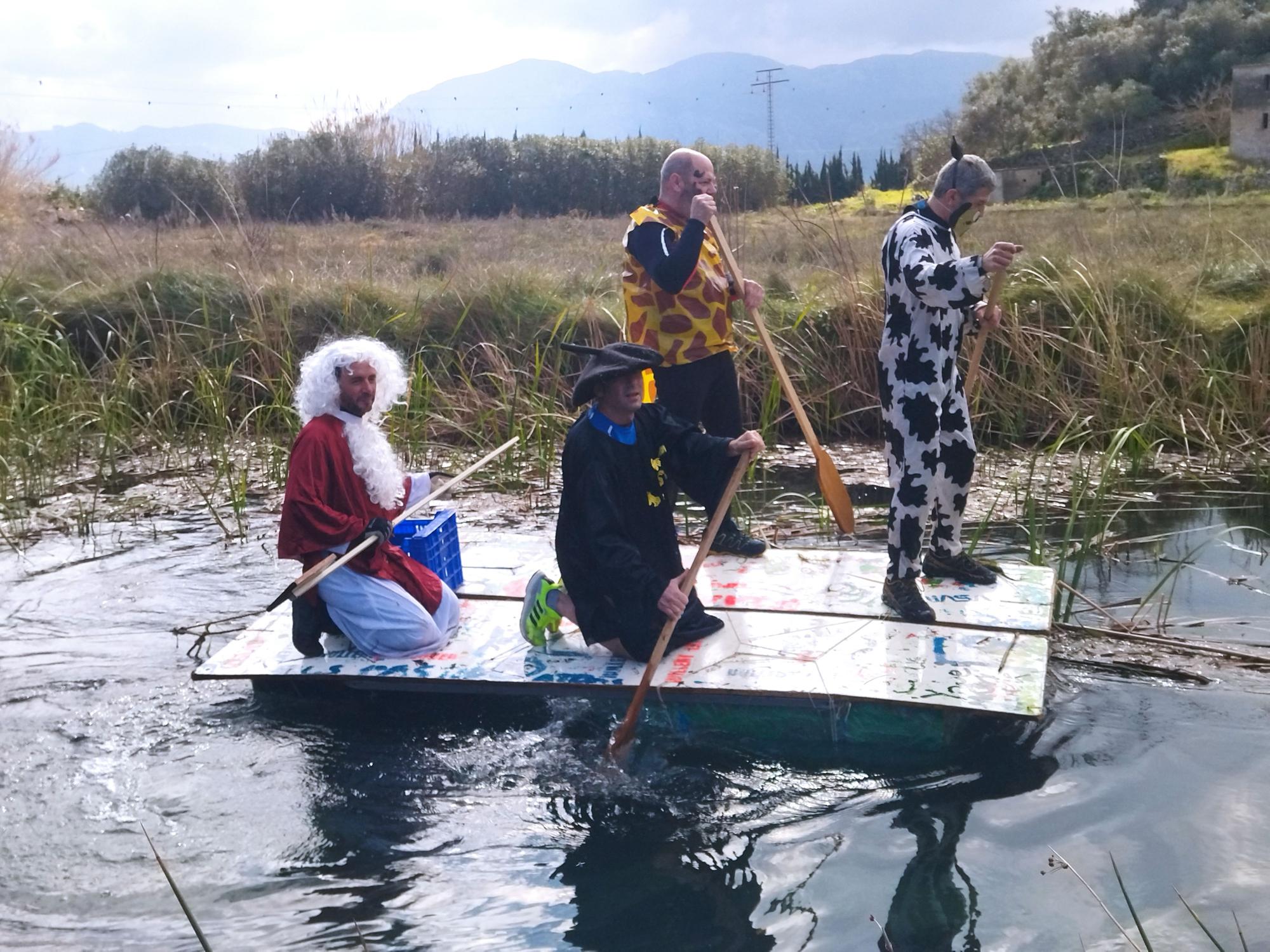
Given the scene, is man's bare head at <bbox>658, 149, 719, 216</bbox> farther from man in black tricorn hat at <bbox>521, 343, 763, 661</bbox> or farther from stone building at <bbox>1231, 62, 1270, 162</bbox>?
stone building at <bbox>1231, 62, 1270, 162</bbox>

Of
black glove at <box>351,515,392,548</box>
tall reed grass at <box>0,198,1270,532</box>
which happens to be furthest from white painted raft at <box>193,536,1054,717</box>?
tall reed grass at <box>0,198,1270,532</box>

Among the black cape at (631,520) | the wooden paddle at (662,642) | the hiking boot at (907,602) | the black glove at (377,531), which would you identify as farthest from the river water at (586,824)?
the black glove at (377,531)

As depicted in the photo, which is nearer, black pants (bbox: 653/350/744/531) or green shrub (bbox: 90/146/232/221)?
black pants (bbox: 653/350/744/531)

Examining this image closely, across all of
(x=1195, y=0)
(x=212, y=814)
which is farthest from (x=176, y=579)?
(x=1195, y=0)

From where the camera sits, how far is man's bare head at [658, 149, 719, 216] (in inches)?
219

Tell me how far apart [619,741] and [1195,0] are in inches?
1012

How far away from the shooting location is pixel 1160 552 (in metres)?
6.64

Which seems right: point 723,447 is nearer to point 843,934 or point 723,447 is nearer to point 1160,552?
point 843,934

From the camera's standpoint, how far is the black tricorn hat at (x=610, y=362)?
446cm

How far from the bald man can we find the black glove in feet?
5.11

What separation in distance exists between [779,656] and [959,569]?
3.82 ft

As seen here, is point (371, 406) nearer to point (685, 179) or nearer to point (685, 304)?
point (685, 304)

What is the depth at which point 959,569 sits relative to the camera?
17.8 ft

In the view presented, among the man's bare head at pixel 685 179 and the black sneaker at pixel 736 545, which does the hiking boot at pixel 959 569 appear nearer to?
the black sneaker at pixel 736 545
